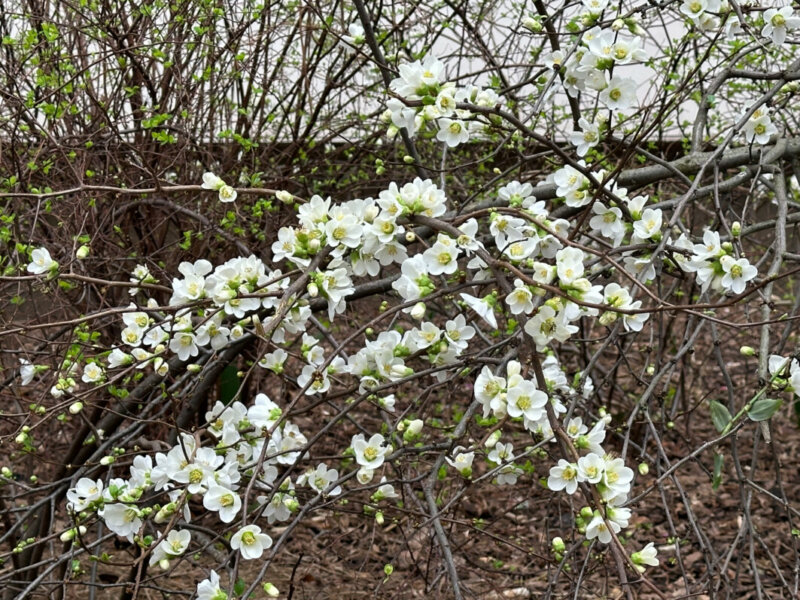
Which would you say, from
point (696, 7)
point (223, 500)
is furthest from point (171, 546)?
point (696, 7)

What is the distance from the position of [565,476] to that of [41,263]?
130 centimetres

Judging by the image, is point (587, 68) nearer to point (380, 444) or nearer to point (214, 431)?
point (380, 444)

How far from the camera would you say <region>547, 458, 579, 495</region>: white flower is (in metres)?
1.55

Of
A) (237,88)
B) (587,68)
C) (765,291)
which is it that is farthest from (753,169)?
(237,88)

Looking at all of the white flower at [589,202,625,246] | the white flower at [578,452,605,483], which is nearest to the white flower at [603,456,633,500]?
the white flower at [578,452,605,483]

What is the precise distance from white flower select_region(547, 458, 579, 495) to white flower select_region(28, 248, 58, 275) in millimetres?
1188

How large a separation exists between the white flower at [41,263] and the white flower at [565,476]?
119cm

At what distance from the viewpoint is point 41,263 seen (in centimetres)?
203

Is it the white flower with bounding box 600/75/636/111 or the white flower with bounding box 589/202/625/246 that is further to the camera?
the white flower with bounding box 589/202/625/246

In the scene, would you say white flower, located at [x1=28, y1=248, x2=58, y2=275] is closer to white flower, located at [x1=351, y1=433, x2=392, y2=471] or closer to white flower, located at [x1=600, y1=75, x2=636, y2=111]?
white flower, located at [x1=351, y1=433, x2=392, y2=471]

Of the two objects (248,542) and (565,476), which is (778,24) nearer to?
(565,476)

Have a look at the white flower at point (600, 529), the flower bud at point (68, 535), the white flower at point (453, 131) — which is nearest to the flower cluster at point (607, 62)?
the white flower at point (453, 131)

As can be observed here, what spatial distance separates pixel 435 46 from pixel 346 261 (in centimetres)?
291

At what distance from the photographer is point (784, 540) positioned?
4.06 m
